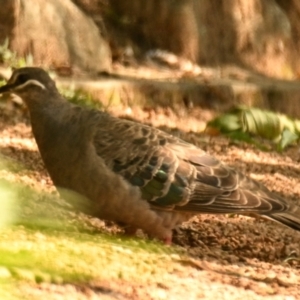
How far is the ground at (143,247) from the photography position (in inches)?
46.5

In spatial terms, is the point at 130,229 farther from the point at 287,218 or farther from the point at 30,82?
the point at 30,82

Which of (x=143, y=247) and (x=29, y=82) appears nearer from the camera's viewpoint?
(x=143, y=247)

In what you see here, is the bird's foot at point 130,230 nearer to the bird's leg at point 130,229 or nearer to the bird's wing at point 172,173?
the bird's leg at point 130,229

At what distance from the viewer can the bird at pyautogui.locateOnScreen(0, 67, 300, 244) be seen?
4.65 meters

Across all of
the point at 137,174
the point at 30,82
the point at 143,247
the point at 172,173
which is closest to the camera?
the point at 143,247

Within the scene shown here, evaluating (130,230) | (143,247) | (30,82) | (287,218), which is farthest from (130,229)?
(143,247)

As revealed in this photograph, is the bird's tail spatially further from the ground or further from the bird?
the ground

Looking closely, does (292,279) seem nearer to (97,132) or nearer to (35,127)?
(97,132)

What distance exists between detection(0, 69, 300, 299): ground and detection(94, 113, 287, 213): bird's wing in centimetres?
30

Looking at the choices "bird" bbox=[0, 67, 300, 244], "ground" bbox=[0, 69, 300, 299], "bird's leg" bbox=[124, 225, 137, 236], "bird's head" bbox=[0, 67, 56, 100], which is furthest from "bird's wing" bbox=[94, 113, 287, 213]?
"bird's head" bbox=[0, 67, 56, 100]

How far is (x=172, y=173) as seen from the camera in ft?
15.9

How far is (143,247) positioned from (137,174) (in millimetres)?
3290

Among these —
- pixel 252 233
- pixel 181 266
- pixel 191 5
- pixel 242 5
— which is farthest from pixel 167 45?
pixel 181 266

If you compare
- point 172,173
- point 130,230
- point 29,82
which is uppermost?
point 29,82
